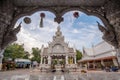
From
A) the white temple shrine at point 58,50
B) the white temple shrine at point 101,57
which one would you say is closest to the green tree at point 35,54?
the white temple shrine at point 101,57

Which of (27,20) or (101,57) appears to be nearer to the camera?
(27,20)

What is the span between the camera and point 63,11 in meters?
2.85

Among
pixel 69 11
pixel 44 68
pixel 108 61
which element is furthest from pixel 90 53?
pixel 69 11

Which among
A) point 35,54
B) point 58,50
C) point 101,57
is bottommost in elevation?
point 101,57

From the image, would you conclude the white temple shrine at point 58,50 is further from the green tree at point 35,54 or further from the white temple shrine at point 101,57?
the green tree at point 35,54

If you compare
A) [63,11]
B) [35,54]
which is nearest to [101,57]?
[35,54]

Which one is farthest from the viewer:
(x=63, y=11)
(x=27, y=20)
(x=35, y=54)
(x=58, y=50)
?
(x=35, y=54)

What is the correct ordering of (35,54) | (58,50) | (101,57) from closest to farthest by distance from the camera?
(58,50) → (101,57) → (35,54)

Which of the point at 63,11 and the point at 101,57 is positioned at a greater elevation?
the point at 63,11

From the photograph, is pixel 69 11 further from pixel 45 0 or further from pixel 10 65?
pixel 10 65

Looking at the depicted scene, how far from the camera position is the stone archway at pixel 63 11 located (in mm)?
2473

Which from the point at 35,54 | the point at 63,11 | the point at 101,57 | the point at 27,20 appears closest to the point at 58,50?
the point at 101,57

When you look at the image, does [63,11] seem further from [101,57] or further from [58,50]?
[101,57]

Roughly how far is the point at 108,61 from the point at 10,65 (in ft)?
62.6
